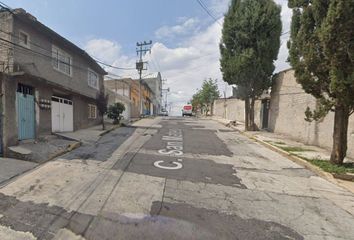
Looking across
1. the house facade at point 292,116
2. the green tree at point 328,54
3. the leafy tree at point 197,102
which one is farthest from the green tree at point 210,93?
the green tree at point 328,54

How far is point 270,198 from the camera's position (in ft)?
18.1

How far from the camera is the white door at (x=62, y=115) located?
1322 centimetres

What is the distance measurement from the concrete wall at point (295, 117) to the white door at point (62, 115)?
13701 mm

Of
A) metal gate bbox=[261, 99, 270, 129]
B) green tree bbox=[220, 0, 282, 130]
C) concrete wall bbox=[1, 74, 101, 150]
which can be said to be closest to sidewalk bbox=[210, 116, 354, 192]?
green tree bbox=[220, 0, 282, 130]

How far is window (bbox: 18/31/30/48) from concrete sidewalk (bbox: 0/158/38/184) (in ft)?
18.2

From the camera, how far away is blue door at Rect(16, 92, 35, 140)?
9781mm

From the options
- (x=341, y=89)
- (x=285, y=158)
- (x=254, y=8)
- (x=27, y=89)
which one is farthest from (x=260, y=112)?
(x=27, y=89)

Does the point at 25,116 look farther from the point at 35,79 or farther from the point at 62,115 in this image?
the point at 62,115

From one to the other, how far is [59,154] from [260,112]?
1711 centimetres

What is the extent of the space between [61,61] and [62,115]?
10.9 feet

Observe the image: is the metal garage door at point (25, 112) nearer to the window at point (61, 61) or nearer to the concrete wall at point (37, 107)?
the concrete wall at point (37, 107)

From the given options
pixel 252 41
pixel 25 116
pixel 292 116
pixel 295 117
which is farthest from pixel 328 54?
pixel 25 116

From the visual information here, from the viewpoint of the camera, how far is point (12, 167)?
727 centimetres

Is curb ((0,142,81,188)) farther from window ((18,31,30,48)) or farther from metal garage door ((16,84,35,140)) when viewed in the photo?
window ((18,31,30,48))
